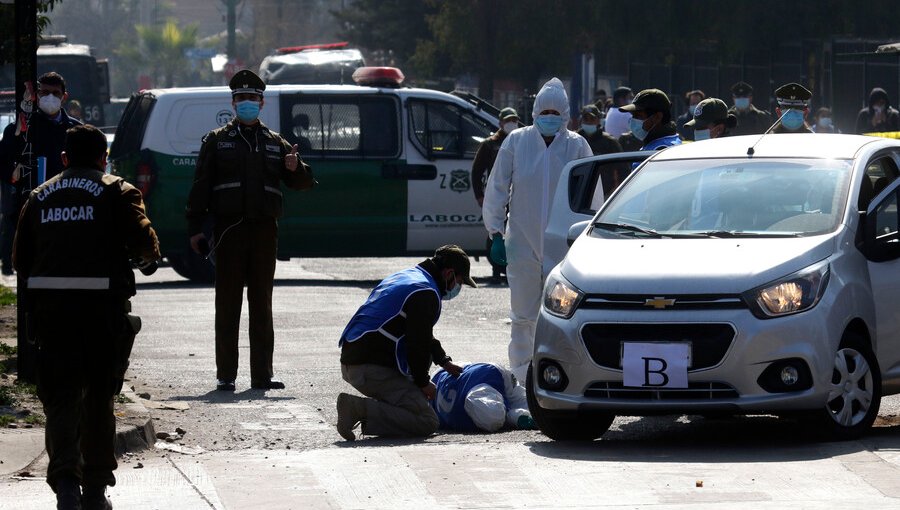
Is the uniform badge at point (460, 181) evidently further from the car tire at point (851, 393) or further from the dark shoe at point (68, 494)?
the dark shoe at point (68, 494)

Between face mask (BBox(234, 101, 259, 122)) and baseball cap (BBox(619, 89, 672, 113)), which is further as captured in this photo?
face mask (BBox(234, 101, 259, 122))

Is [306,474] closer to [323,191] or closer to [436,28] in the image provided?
[323,191]

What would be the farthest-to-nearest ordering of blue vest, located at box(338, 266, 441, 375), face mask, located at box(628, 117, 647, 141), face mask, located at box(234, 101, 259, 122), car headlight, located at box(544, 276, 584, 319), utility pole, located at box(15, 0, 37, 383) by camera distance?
face mask, located at box(628, 117, 647, 141) → face mask, located at box(234, 101, 259, 122) → utility pole, located at box(15, 0, 37, 383) → blue vest, located at box(338, 266, 441, 375) → car headlight, located at box(544, 276, 584, 319)

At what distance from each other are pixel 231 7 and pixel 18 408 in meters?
45.4

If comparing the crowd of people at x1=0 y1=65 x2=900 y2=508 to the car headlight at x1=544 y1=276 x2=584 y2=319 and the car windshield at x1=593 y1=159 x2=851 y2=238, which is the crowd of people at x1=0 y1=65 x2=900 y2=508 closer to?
the car headlight at x1=544 y1=276 x2=584 y2=319

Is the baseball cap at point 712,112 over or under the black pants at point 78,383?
over

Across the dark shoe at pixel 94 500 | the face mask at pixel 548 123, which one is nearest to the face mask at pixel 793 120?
the face mask at pixel 548 123

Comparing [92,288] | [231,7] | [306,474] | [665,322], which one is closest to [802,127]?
[665,322]

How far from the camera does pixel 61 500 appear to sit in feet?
22.8

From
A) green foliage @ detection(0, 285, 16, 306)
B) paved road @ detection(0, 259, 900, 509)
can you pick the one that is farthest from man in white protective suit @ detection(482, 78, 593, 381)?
green foliage @ detection(0, 285, 16, 306)

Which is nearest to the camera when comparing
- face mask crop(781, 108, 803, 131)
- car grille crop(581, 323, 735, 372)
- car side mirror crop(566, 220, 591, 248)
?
car grille crop(581, 323, 735, 372)

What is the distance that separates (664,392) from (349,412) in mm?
1743

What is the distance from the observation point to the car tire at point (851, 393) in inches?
335

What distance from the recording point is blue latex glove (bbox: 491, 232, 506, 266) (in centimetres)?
1126
